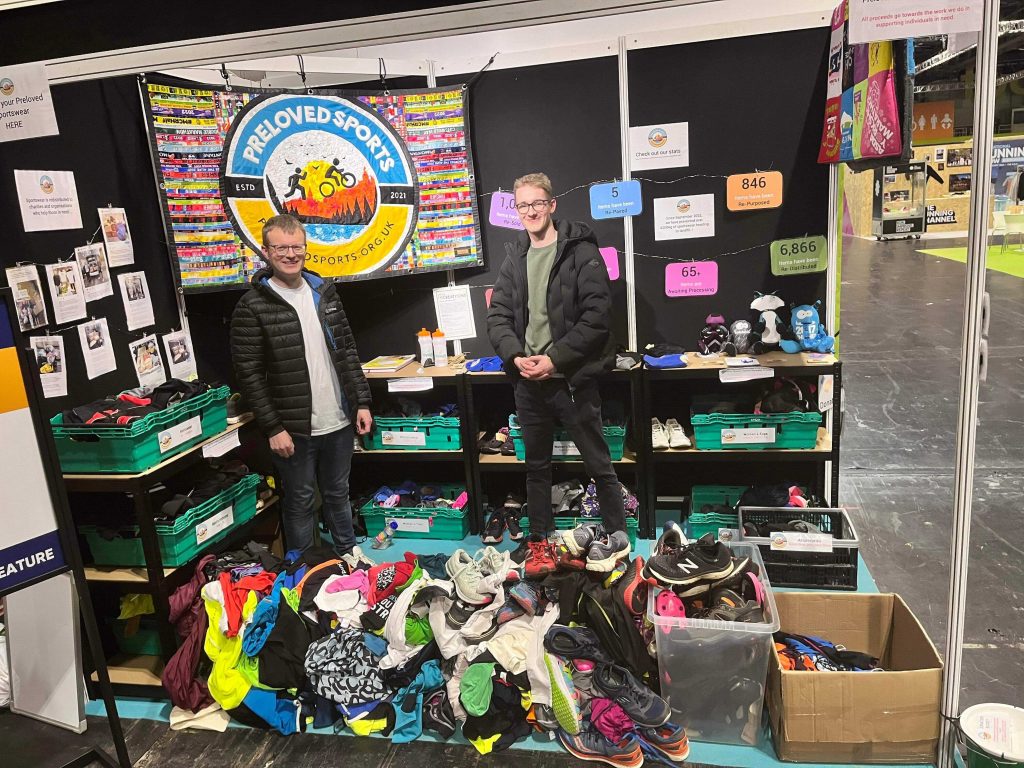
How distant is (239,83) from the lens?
4211mm

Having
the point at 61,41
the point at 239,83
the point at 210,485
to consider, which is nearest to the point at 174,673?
the point at 210,485

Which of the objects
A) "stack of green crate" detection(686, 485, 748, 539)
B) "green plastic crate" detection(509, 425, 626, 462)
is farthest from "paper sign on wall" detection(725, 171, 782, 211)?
"stack of green crate" detection(686, 485, 748, 539)

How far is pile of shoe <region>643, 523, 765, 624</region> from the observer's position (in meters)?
2.55

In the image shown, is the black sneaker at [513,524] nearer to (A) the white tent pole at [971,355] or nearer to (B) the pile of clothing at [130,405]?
(B) the pile of clothing at [130,405]

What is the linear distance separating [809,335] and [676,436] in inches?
33.5

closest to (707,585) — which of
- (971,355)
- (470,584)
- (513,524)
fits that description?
(470,584)

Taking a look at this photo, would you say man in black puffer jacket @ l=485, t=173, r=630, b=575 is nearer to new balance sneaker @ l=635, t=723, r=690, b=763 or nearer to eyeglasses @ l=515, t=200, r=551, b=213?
eyeglasses @ l=515, t=200, r=551, b=213

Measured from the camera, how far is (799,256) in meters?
3.93

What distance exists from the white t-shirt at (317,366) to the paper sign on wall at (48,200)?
0.82 m

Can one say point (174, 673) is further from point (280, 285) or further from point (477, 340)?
point (477, 340)

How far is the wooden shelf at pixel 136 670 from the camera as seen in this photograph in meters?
3.02

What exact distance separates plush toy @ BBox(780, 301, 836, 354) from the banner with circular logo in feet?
6.96

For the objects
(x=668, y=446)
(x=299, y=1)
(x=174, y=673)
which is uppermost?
(x=299, y=1)

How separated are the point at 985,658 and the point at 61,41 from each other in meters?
4.00
